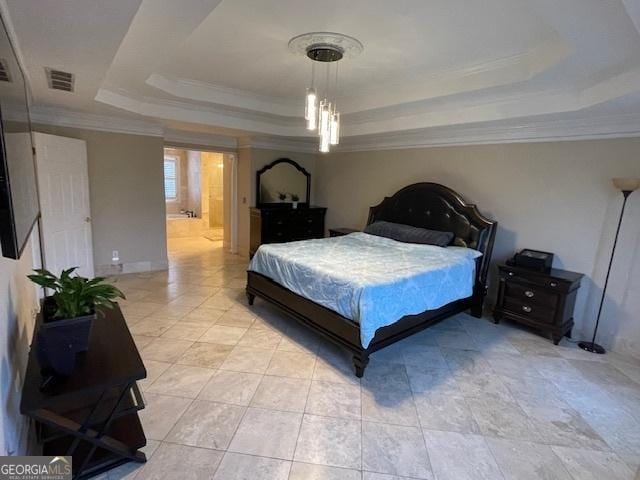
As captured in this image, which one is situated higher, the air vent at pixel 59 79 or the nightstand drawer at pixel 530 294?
the air vent at pixel 59 79

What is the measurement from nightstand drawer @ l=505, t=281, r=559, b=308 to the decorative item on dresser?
3639 mm

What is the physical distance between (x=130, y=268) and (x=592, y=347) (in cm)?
594

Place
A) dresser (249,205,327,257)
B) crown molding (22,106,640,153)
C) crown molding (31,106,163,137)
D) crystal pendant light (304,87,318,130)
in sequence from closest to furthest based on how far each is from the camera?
crystal pendant light (304,87,318,130) → crown molding (22,106,640,153) → crown molding (31,106,163,137) → dresser (249,205,327,257)

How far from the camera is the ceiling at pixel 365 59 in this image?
6.14 feet

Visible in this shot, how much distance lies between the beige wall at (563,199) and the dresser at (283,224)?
216cm

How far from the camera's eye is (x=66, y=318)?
5.30 feet

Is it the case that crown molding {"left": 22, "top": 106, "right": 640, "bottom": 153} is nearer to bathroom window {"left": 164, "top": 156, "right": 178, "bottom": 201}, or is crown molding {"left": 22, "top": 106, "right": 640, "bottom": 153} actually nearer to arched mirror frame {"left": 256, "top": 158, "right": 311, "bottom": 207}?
arched mirror frame {"left": 256, "top": 158, "right": 311, "bottom": 207}

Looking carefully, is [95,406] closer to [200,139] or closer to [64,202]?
[64,202]

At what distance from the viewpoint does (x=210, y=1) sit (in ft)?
5.64

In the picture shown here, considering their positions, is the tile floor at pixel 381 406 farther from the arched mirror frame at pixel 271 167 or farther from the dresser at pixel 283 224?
the arched mirror frame at pixel 271 167

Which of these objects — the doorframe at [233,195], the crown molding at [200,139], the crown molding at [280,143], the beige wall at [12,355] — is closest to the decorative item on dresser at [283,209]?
the crown molding at [280,143]

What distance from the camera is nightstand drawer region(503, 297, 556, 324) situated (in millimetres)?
3318

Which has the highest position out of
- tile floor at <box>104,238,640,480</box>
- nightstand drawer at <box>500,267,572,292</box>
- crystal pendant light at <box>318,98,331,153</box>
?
crystal pendant light at <box>318,98,331,153</box>

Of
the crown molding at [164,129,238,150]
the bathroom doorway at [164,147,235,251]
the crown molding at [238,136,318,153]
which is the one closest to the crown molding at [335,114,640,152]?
the crown molding at [238,136,318,153]
